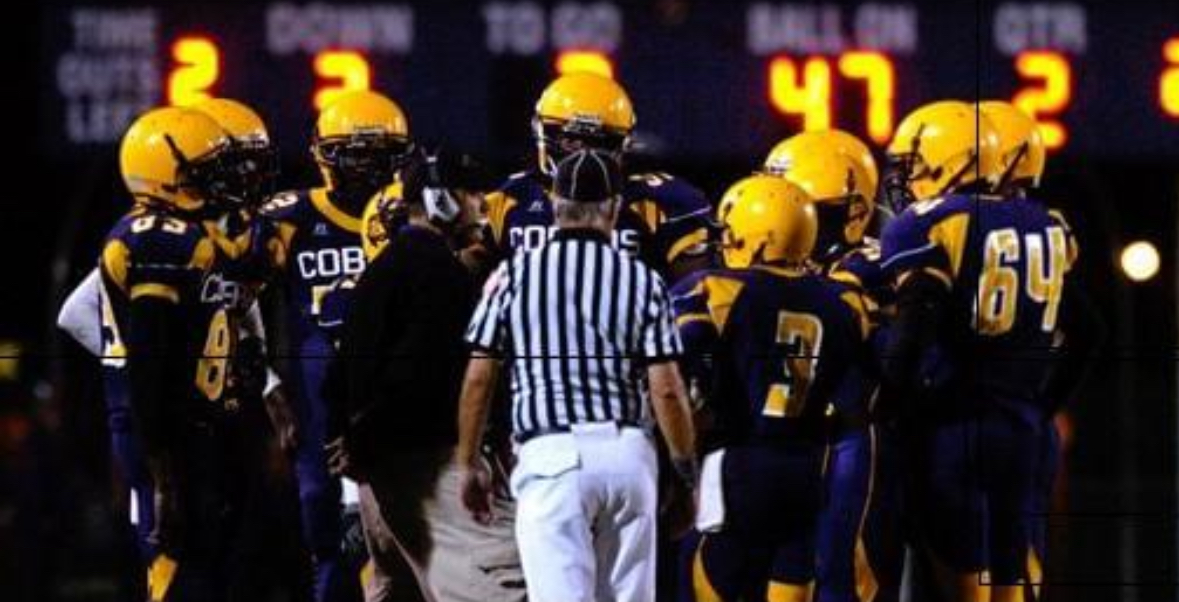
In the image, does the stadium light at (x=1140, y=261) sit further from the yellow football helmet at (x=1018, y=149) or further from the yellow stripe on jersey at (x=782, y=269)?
the yellow stripe on jersey at (x=782, y=269)

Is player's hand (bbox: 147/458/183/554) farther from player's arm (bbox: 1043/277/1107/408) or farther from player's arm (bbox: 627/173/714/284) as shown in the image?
player's arm (bbox: 1043/277/1107/408)

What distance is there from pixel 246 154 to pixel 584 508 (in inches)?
82.9

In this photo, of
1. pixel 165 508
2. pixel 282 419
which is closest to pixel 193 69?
pixel 282 419

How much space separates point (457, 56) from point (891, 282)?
84.7 inches

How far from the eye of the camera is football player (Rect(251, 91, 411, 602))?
389 inches

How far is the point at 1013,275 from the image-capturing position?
9438 millimetres

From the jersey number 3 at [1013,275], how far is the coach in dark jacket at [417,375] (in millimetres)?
1452

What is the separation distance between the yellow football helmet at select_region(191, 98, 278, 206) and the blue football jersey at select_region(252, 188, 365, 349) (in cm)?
9

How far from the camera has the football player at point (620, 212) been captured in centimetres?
972

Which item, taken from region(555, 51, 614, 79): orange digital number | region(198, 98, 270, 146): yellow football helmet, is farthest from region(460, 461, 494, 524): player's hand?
region(555, 51, 614, 79): orange digital number

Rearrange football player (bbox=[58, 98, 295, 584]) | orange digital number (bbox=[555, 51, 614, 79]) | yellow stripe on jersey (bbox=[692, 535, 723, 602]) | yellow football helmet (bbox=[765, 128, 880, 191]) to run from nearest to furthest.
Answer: yellow stripe on jersey (bbox=[692, 535, 723, 602]) → football player (bbox=[58, 98, 295, 584]) → yellow football helmet (bbox=[765, 128, 880, 191]) → orange digital number (bbox=[555, 51, 614, 79])

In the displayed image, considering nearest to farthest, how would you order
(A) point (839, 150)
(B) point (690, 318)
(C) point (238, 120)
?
(B) point (690, 318) → (C) point (238, 120) → (A) point (839, 150)

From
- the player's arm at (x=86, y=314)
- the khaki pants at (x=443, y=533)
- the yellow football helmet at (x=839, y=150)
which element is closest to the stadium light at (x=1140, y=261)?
the yellow football helmet at (x=839, y=150)

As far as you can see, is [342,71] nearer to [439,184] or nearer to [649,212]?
[649,212]
